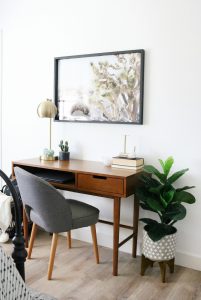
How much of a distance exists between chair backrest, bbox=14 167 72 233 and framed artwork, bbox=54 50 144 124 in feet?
3.11

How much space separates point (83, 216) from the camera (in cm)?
241

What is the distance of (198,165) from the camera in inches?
101

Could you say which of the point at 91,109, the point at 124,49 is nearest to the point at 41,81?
the point at 91,109

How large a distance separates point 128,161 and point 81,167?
0.39 meters

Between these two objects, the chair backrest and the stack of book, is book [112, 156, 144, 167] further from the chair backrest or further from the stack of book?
the chair backrest

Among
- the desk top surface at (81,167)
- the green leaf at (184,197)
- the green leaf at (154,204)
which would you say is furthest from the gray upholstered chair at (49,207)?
the green leaf at (184,197)

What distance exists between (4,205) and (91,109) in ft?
3.82

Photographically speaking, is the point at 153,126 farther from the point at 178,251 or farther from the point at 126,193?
the point at 178,251

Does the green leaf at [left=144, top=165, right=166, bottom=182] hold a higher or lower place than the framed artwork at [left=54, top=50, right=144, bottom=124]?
lower

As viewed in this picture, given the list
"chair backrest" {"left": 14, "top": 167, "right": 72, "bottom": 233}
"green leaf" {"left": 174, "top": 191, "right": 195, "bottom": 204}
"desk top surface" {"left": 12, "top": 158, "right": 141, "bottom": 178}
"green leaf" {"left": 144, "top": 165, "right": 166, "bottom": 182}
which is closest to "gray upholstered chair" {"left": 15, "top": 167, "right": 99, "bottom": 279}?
"chair backrest" {"left": 14, "top": 167, "right": 72, "bottom": 233}

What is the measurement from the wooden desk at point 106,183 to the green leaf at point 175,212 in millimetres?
304

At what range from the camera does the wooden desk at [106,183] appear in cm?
240

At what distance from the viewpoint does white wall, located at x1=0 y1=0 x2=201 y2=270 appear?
2.57 meters

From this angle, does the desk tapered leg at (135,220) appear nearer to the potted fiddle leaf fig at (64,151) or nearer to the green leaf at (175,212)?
the green leaf at (175,212)
